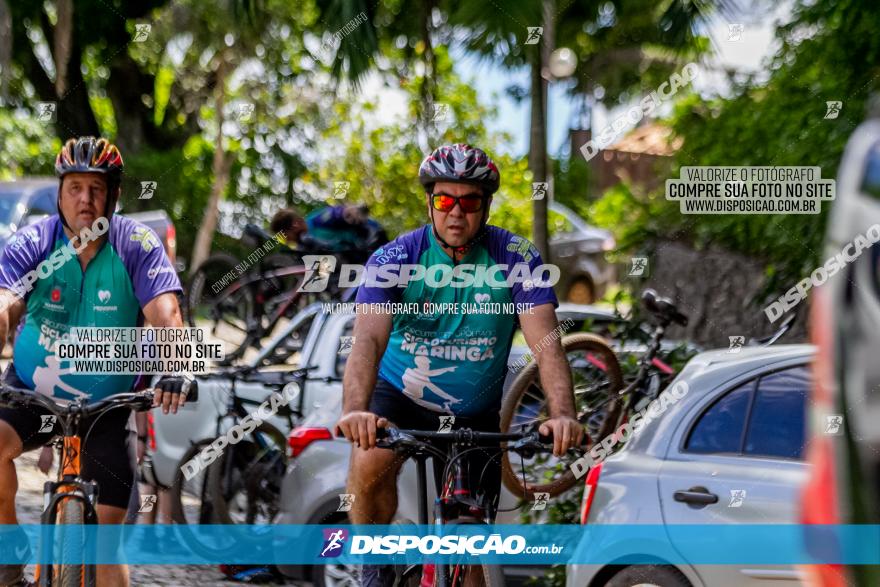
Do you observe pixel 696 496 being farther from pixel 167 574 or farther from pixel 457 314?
pixel 167 574

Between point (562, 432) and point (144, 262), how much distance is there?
1973mm

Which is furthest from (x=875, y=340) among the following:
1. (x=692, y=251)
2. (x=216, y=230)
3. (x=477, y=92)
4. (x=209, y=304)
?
(x=216, y=230)

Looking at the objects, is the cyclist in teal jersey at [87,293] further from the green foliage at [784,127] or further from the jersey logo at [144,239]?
the green foliage at [784,127]

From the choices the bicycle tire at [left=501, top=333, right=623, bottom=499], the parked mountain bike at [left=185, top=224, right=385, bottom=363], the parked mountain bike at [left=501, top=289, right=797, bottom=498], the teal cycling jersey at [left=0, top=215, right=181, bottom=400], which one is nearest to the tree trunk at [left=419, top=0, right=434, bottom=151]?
the parked mountain bike at [left=185, top=224, right=385, bottom=363]

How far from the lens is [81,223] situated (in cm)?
570

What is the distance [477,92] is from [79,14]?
7.13 metres

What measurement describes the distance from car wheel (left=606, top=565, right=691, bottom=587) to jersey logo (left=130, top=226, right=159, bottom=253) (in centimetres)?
226

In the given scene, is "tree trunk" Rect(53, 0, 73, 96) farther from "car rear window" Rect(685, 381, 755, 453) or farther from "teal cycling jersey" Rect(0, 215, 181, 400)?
"car rear window" Rect(685, 381, 755, 453)

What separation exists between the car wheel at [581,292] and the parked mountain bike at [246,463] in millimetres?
13989

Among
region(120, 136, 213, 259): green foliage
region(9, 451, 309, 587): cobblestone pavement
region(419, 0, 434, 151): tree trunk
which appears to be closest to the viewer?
region(9, 451, 309, 587): cobblestone pavement

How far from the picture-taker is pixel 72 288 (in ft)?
18.9

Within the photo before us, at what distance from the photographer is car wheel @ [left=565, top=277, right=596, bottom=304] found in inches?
900

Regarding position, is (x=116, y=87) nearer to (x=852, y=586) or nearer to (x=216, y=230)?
(x=216, y=230)

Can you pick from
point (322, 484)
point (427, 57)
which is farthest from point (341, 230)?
point (322, 484)
